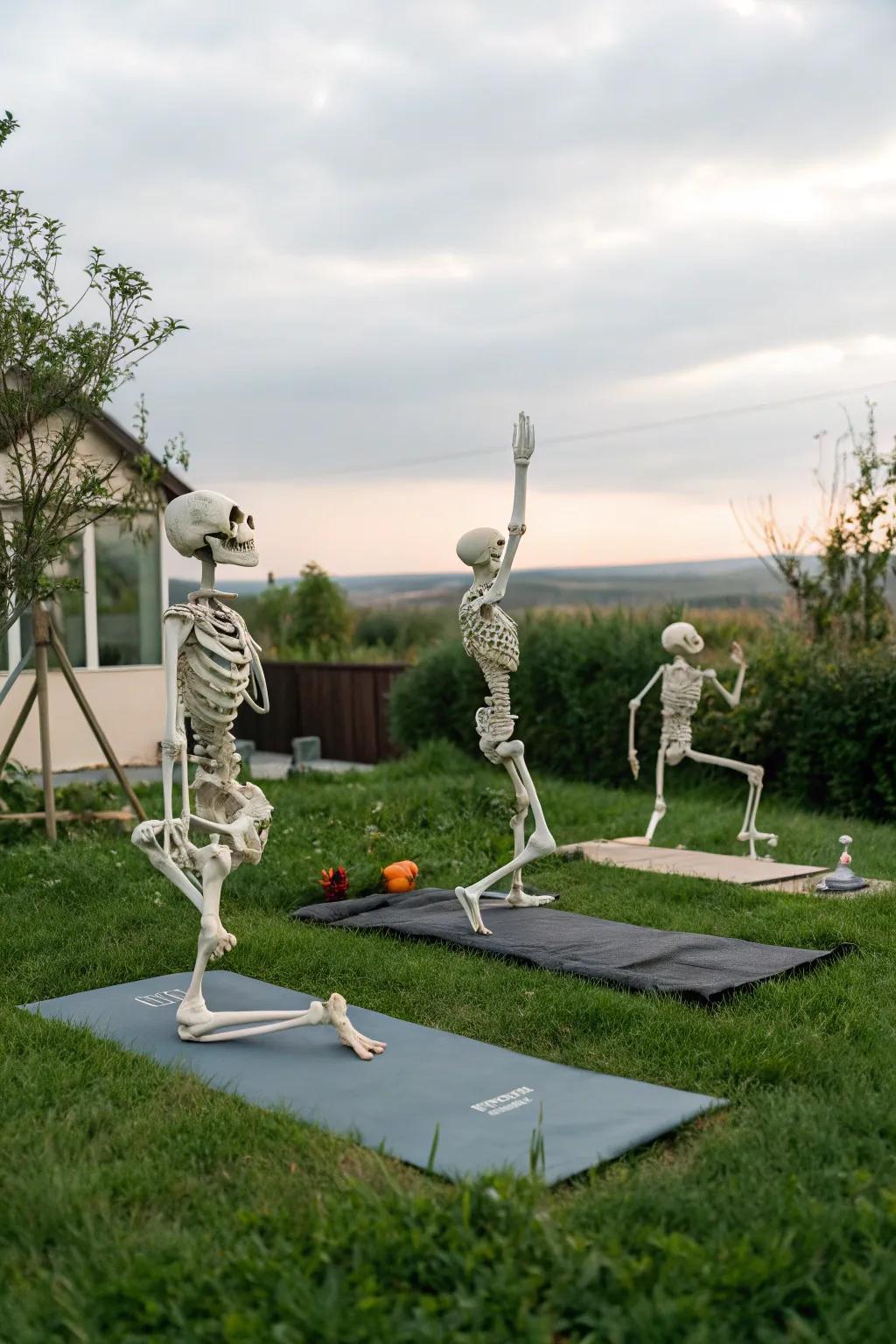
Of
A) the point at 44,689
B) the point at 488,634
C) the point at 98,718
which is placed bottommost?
the point at 98,718

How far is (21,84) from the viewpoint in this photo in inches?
324

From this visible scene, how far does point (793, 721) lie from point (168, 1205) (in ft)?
28.0

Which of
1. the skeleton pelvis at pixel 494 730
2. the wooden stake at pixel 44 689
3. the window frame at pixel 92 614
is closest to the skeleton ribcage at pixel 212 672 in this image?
the skeleton pelvis at pixel 494 730

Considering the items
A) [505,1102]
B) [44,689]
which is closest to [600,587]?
[44,689]

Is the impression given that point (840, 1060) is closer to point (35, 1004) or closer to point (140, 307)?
point (35, 1004)

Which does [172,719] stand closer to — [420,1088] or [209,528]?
[209,528]

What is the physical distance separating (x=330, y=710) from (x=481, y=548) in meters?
11.1

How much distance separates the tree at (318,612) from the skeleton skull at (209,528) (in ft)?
55.2

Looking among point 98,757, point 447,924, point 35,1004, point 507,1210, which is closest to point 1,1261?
point 507,1210

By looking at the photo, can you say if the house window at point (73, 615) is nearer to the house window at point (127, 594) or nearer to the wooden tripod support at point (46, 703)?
the house window at point (127, 594)

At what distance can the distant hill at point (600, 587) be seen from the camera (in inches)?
575

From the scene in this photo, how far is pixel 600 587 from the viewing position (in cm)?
2116

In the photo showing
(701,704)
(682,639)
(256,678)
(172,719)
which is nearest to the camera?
(172,719)

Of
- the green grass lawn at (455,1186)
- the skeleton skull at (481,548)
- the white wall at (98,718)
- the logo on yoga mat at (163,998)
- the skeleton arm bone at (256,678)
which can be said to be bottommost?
the logo on yoga mat at (163,998)
